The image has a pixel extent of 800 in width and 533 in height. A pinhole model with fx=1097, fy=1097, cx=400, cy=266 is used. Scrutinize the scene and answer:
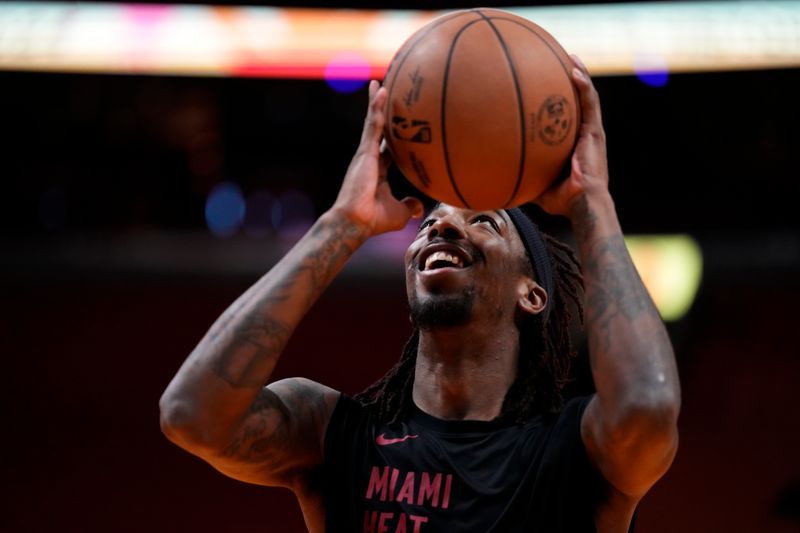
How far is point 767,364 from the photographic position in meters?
6.45

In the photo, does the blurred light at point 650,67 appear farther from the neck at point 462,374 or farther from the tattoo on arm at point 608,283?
the tattoo on arm at point 608,283

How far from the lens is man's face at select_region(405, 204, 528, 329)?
2797 mm

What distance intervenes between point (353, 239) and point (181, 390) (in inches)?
21.2

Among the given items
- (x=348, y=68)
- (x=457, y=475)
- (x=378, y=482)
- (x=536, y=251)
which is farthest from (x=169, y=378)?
(x=457, y=475)

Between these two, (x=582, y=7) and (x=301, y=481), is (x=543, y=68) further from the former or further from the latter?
(x=582, y=7)

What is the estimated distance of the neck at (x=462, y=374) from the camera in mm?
2822

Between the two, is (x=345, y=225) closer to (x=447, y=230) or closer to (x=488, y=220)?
(x=447, y=230)

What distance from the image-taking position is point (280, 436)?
264 cm

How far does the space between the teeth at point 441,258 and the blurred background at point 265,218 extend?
3.40 m

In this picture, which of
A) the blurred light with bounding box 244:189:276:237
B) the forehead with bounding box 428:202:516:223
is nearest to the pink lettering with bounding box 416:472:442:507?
the forehead with bounding box 428:202:516:223

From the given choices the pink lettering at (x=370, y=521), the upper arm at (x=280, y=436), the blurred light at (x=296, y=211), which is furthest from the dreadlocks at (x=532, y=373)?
the blurred light at (x=296, y=211)

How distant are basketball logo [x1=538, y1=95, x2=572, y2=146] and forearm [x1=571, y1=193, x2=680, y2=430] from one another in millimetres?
155

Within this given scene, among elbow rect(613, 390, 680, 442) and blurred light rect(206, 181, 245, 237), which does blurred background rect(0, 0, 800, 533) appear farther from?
elbow rect(613, 390, 680, 442)

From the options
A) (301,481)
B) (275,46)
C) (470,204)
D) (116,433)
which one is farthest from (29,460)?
(470,204)
